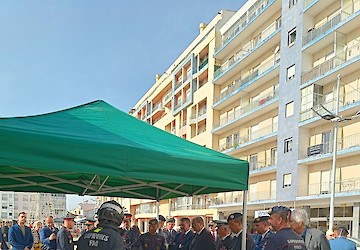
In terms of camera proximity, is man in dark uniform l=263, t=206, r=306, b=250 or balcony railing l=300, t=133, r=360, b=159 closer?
man in dark uniform l=263, t=206, r=306, b=250

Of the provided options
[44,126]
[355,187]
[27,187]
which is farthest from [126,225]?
[355,187]

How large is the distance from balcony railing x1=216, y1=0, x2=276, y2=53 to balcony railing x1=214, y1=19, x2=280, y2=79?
149 cm

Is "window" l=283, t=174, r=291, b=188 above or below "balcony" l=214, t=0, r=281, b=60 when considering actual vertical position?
below

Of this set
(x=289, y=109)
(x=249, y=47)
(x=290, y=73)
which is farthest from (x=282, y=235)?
(x=249, y=47)

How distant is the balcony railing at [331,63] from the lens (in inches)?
1025

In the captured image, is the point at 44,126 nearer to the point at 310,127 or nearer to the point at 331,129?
the point at 331,129

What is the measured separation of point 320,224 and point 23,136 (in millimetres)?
27389

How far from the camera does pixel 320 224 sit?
28500 millimetres

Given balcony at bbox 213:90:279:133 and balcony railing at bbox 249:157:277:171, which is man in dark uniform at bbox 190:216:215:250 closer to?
balcony railing at bbox 249:157:277:171

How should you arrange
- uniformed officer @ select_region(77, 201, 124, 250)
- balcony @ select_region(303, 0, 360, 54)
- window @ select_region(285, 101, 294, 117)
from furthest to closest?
window @ select_region(285, 101, 294, 117), balcony @ select_region(303, 0, 360, 54), uniformed officer @ select_region(77, 201, 124, 250)

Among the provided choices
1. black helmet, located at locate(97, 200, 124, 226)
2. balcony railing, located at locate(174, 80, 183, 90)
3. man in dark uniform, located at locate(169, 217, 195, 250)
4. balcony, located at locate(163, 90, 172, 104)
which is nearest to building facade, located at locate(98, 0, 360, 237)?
balcony railing, located at locate(174, 80, 183, 90)

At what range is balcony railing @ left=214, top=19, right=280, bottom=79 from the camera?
116ft

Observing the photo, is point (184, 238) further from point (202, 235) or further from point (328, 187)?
point (328, 187)

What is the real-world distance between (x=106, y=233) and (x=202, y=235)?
3.41 m
